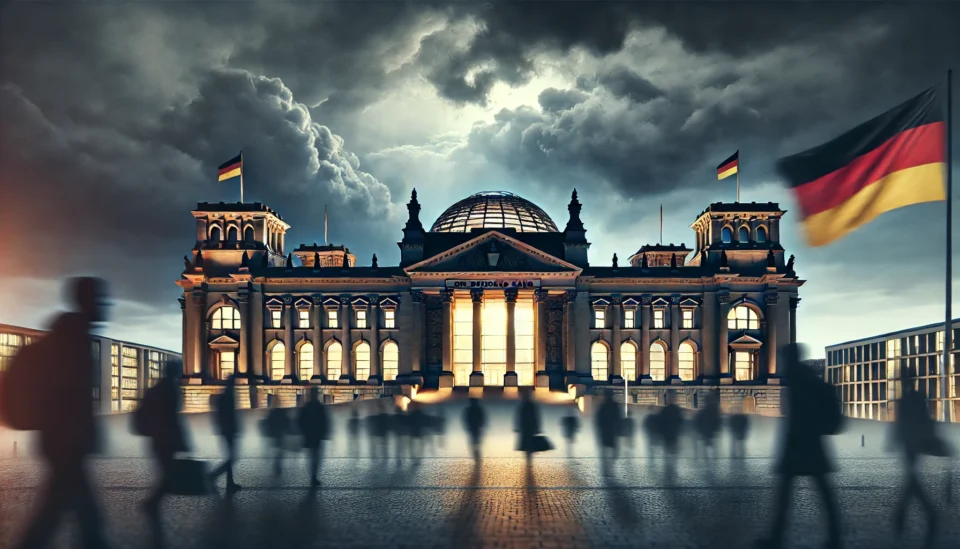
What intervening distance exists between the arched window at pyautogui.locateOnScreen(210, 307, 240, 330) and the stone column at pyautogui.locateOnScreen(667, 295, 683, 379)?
40983 mm

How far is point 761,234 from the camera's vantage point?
7700 cm

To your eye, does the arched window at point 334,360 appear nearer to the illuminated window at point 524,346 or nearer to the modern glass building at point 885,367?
the illuminated window at point 524,346

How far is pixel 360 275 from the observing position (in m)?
75.4

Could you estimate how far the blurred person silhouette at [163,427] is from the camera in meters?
13.7

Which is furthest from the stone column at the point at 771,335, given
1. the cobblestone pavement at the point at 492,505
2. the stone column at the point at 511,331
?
the cobblestone pavement at the point at 492,505

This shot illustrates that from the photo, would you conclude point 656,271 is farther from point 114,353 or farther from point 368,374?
point 114,353

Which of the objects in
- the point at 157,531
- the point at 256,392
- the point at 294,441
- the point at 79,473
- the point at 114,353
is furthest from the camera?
the point at 114,353

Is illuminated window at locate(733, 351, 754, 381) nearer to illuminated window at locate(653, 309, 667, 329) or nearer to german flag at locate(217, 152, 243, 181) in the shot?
illuminated window at locate(653, 309, 667, 329)

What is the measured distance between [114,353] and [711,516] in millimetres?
124474

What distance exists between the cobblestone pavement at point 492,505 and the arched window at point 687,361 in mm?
46017

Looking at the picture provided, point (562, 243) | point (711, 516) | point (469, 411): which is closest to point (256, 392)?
point (562, 243)

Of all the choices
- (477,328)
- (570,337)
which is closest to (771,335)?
(570,337)

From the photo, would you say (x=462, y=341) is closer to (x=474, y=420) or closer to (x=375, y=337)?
(x=375, y=337)

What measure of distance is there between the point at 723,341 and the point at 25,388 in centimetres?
6955
